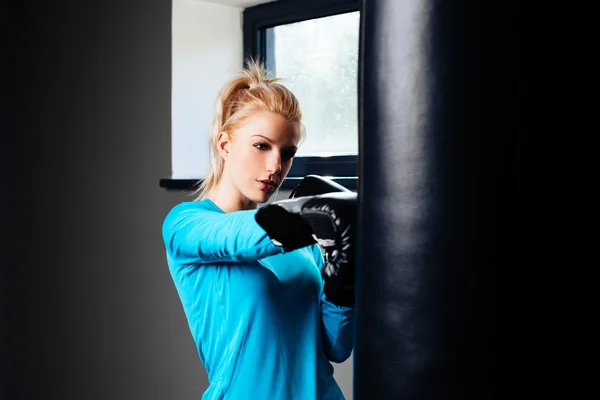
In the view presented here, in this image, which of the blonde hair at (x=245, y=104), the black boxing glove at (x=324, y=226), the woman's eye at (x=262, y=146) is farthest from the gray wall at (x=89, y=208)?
the black boxing glove at (x=324, y=226)

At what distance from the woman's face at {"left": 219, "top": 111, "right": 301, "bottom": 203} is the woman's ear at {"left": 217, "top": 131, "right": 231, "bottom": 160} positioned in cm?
2

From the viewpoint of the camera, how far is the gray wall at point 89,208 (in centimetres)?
210

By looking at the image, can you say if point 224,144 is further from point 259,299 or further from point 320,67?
point 320,67

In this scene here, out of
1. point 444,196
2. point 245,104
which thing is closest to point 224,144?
point 245,104

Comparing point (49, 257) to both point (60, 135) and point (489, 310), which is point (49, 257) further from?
point (489, 310)

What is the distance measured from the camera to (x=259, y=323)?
1.00 meters

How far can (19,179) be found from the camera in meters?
2.50

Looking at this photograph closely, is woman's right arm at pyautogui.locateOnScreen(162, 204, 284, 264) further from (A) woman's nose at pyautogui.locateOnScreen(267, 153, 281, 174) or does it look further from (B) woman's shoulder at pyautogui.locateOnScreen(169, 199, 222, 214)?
(A) woman's nose at pyautogui.locateOnScreen(267, 153, 281, 174)

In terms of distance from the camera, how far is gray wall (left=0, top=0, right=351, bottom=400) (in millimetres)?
2100

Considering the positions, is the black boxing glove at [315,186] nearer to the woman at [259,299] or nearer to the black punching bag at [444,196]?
the woman at [259,299]

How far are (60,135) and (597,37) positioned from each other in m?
2.14

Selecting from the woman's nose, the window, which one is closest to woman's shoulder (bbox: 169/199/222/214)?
the woman's nose

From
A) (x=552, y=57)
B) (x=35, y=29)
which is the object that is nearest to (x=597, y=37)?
(x=552, y=57)

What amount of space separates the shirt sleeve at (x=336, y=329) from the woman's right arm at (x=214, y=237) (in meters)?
0.21
